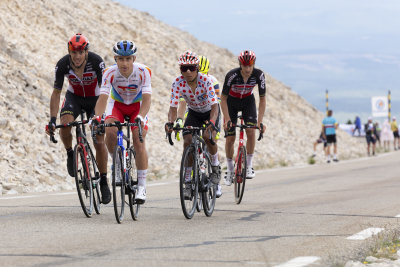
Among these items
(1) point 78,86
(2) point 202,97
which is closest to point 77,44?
(1) point 78,86

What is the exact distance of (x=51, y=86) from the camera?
22.0 metres

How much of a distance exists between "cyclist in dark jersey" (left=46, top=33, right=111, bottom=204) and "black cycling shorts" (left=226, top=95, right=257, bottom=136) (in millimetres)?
3015

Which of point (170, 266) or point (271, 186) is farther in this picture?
point (271, 186)

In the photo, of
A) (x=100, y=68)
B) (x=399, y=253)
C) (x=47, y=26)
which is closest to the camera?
(x=399, y=253)

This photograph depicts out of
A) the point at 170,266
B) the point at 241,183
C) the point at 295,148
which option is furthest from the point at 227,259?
the point at 295,148

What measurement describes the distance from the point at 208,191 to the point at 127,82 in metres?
1.92

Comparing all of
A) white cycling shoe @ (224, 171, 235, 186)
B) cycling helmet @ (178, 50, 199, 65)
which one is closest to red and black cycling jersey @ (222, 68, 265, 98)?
white cycling shoe @ (224, 171, 235, 186)

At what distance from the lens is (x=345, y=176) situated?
797 inches

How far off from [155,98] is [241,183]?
15.6 m

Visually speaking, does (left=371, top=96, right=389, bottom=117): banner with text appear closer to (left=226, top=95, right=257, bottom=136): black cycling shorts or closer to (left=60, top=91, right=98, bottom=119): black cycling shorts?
(left=226, top=95, right=257, bottom=136): black cycling shorts

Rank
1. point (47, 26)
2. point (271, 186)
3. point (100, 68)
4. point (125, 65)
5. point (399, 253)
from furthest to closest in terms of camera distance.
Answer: point (47, 26)
point (271, 186)
point (100, 68)
point (125, 65)
point (399, 253)

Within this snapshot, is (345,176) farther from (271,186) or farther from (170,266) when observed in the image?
(170,266)

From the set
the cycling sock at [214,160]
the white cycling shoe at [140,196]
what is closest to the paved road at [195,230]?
the white cycling shoe at [140,196]

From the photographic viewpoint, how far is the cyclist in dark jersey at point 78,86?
9586 mm
